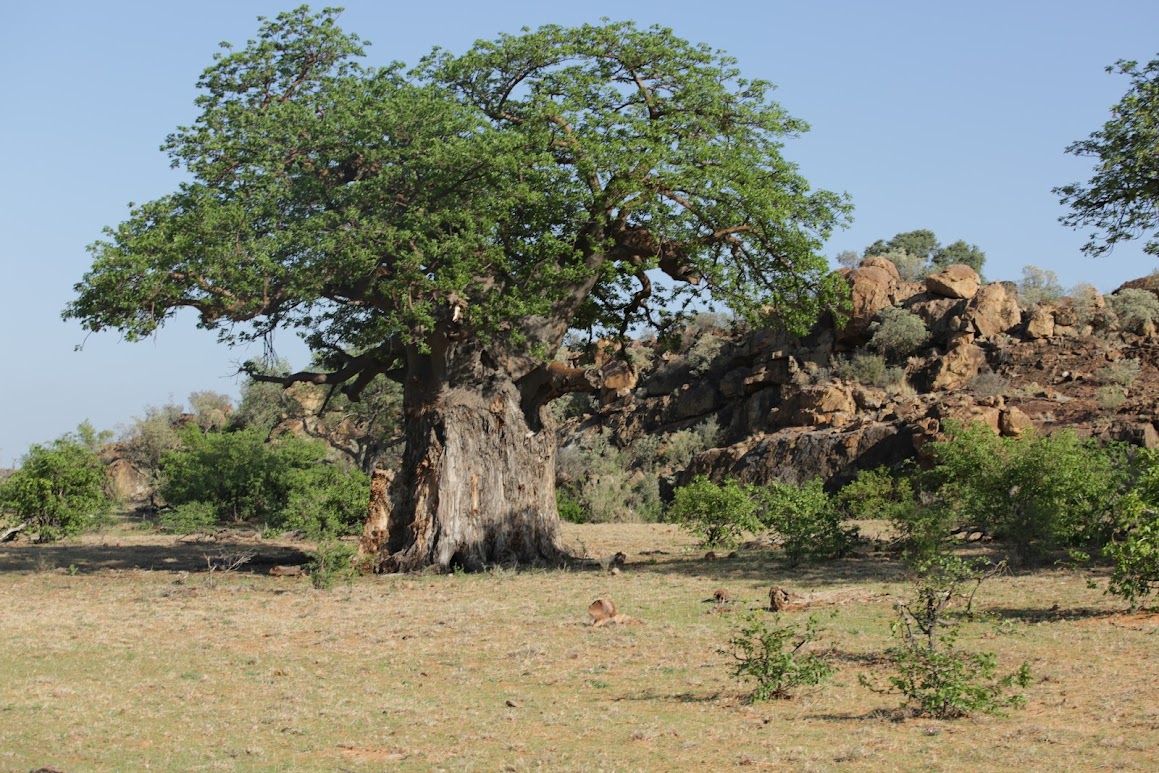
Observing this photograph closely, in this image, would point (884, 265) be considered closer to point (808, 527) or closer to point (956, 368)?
point (956, 368)

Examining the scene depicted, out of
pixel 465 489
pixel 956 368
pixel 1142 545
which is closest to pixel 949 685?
pixel 1142 545

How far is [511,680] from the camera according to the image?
10.4 meters

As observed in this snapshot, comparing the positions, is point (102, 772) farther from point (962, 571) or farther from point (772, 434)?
point (772, 434)

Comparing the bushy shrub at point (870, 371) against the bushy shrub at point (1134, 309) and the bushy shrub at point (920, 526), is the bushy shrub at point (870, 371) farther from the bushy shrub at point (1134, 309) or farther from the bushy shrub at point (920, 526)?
the bushy shrub at point (920, 526)

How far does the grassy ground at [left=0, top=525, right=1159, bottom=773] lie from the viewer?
7629 millimetres

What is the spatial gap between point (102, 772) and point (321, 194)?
471 inches

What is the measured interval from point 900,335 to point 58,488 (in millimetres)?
22850

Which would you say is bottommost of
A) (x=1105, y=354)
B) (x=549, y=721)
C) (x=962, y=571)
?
(x=549, y=721)

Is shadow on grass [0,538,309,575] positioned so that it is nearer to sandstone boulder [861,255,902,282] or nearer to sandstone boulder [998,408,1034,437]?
sandstone boulder [998,408,1034,437]

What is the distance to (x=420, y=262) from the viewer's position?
55.6ft

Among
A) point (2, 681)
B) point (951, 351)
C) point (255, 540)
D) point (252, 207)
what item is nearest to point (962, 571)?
point (2, 681)

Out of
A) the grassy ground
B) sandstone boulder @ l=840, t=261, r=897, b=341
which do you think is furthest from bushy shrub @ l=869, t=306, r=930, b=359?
the grassy ground

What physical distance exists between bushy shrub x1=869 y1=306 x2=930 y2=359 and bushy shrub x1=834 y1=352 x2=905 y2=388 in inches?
16.9

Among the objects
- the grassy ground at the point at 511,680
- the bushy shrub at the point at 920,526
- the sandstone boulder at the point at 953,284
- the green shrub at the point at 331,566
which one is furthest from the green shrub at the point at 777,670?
the sandstone boulder at the point at 953,284
